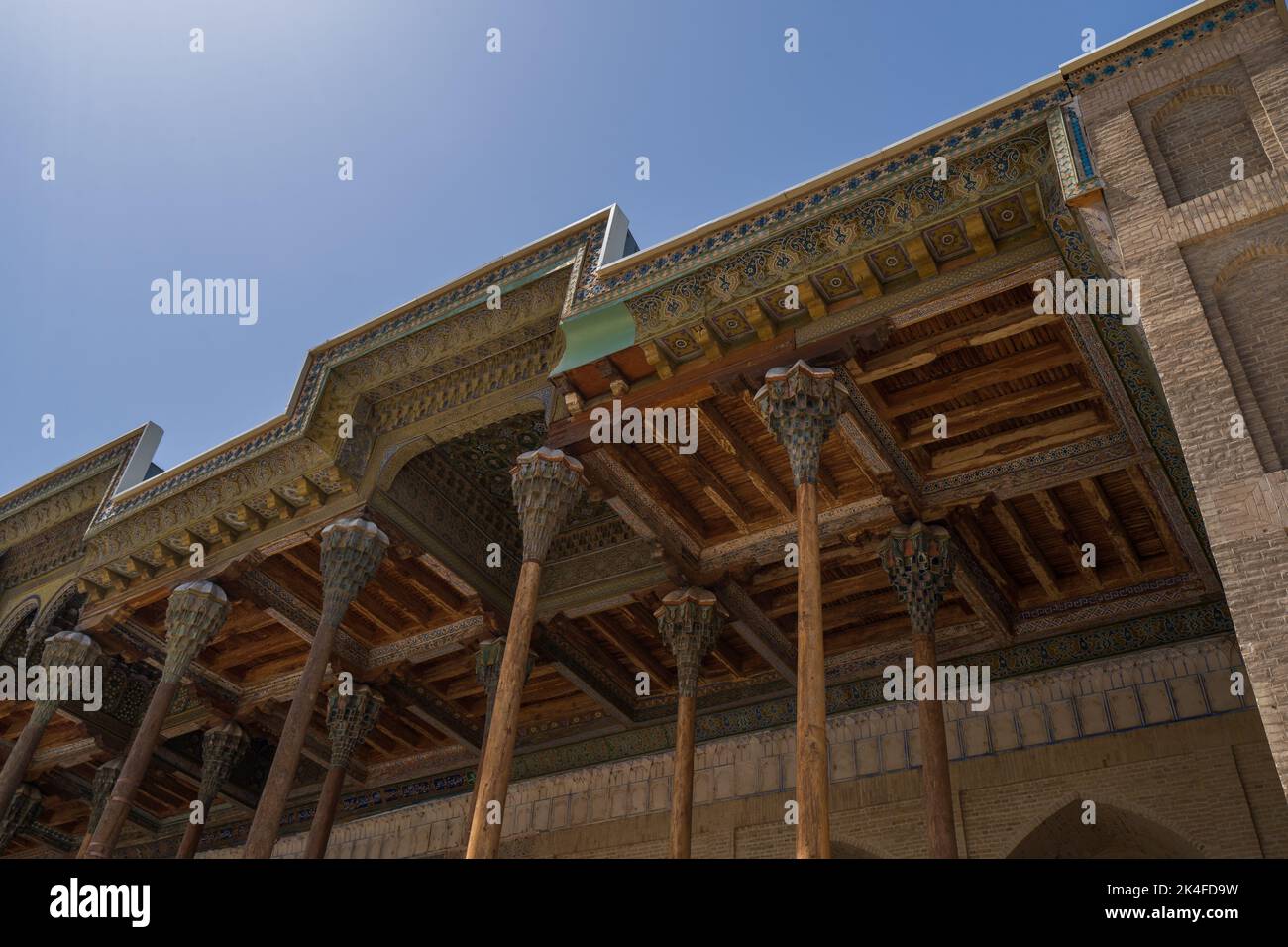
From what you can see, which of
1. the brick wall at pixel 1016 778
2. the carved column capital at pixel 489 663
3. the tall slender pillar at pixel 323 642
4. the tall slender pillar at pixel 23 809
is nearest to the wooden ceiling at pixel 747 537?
the carved column capital at pixel 489 663

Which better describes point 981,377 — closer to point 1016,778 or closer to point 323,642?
point 1016,778

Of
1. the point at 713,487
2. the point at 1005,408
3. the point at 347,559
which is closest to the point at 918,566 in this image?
the point at 1005,408

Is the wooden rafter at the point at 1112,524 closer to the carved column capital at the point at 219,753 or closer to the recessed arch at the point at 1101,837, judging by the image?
the recessed arch at the point at 1101,837

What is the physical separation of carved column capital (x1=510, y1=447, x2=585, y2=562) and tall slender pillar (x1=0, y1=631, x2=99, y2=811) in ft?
17.8

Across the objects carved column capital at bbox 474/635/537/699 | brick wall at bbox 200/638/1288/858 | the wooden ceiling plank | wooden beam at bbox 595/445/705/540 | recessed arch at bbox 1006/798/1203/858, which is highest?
wooden beam at bbox 595/445/705/540

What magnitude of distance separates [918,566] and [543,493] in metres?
2.95

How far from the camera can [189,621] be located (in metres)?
9.84

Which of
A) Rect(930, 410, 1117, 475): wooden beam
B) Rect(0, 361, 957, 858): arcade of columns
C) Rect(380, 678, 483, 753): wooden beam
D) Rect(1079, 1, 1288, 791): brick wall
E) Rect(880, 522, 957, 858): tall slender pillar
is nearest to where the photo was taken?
Rect(1079, 1, 1288, 791): brick wall

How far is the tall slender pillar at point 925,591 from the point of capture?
25.0ft

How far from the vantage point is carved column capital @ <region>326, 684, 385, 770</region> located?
11.0 metres

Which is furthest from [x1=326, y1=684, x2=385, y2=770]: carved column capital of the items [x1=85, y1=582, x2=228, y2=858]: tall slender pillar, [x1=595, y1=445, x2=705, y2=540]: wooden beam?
[x1=595, y1=445, x2=705, y2=540]: wooden beam

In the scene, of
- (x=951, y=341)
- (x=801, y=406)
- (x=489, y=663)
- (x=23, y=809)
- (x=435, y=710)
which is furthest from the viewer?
(x=23, y=809)

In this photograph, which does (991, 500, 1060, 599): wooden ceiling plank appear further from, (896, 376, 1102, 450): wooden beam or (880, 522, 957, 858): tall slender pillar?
(896, 376, 1102, 450): wooden beam
